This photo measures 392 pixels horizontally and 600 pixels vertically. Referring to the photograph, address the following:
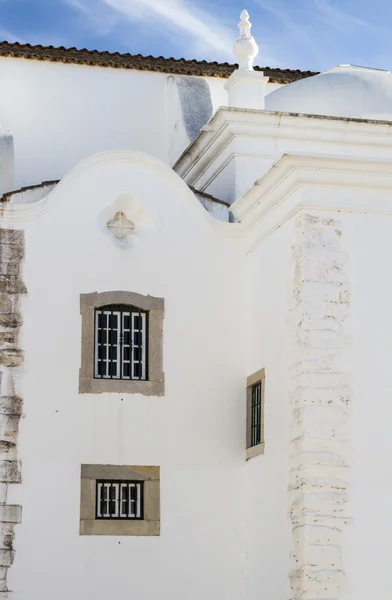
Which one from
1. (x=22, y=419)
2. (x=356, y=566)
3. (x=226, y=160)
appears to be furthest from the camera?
(x=226, y=160)

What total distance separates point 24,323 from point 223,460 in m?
2.71

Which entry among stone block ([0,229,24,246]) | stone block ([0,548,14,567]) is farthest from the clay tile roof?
stone block ([0,548,14,567])

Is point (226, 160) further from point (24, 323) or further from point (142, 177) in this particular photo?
point (24, 323)

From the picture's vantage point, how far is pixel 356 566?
47.0 ft

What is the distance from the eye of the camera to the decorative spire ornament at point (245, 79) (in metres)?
19.2

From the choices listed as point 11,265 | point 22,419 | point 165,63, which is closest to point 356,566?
point 22,419

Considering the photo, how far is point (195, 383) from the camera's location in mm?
16281

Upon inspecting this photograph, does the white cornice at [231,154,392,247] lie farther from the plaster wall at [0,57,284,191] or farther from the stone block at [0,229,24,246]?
the plaster wall at [0,57,284,191]

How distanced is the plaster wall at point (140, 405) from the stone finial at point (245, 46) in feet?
11.4

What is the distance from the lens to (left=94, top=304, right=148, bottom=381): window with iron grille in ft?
53.0

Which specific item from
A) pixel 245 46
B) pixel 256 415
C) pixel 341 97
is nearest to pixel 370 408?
pixel 256 415

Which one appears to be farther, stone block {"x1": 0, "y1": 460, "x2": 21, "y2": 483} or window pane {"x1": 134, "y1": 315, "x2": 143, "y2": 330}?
window pane {"x1": 134, "y1": 315, "x2": 143, "y2": 330}

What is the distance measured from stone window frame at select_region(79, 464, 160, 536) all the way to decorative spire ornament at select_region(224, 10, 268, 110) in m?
5.64

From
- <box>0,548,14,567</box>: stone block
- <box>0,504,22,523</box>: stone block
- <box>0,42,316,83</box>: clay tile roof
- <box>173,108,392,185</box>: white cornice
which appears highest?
<box>0,42,316,83</box>: clay tile roof
